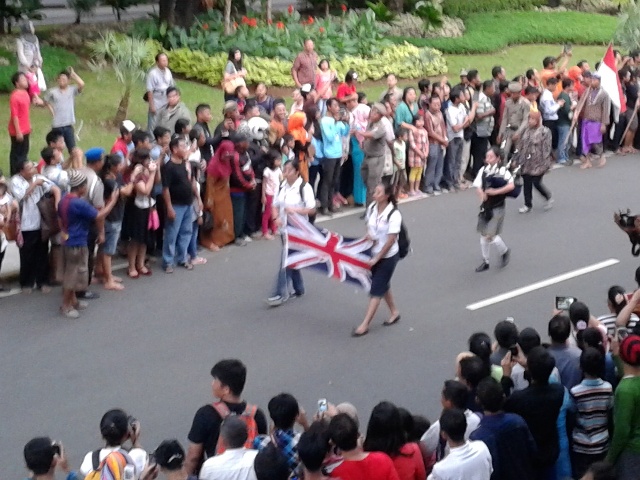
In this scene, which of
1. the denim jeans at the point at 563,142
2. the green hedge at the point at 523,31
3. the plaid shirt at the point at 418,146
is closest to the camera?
the plaid shirt at the point at 418,146

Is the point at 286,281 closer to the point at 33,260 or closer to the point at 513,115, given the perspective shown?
the point at 33,260

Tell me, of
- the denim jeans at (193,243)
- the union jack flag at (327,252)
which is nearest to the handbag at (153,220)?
the denim jeans at (193,243)

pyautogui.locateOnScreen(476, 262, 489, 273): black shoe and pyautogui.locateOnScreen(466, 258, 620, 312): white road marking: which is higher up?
pyautogui.locateOnScreen(476, 262, 489, 273): black shoe

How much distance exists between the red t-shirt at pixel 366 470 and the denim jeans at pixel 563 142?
1303 centimetres

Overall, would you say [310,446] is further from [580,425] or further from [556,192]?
[556,192]

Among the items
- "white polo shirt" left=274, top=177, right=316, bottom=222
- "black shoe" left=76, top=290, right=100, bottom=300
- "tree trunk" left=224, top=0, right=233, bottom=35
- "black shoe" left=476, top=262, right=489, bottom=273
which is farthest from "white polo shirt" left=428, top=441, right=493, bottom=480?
"tree trunk" left=224, top=0, right=233, bottom=35

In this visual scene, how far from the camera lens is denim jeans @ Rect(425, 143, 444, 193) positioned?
15953 millimetres

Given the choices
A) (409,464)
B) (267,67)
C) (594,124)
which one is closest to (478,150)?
(594,124)

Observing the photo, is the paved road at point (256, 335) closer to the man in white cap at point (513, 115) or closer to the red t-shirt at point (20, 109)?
the man in white cap at point (513, 115)

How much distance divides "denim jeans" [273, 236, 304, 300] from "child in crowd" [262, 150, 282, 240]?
169 centimetres

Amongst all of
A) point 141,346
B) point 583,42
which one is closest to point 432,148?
point 141,346

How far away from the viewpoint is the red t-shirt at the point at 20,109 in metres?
14.2

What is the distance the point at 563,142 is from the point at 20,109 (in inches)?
361

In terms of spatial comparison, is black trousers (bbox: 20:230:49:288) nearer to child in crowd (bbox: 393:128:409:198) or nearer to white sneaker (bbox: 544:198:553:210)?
child in crowd (bbox: 393:128:409:198)
